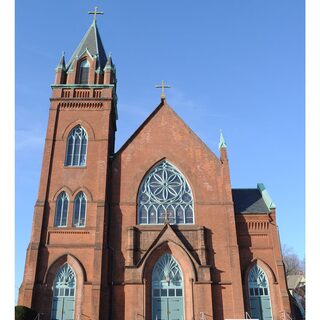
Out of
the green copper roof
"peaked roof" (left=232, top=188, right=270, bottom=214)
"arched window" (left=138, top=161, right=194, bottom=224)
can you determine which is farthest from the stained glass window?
the green copper roof

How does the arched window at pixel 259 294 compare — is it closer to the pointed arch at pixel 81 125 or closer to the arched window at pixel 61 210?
the arched window at pixel 61 210

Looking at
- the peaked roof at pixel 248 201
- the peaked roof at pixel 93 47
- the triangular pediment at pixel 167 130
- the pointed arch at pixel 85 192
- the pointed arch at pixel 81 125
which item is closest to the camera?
the pointed arch at pixel 85 192

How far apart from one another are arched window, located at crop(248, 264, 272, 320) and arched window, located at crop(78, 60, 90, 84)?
17898mm

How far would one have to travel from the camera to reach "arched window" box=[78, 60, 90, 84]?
27.6 m

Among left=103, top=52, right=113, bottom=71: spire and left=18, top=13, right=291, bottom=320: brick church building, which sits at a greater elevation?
left=103, top=52, right=113, bottom=71: spire

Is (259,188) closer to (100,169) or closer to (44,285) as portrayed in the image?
(100,169)

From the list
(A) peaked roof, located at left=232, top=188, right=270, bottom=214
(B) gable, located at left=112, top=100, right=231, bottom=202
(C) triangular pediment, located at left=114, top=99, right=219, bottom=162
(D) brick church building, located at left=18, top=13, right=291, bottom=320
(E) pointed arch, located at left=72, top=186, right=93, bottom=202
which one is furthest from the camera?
(C) triangular pediment, located at left=114, top=99, right=219, bottom=162

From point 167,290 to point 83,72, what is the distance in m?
17.1

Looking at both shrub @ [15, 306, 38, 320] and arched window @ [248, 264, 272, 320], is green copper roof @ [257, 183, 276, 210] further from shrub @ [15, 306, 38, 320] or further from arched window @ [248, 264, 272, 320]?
shrub @ [15, 306, 38, 320]

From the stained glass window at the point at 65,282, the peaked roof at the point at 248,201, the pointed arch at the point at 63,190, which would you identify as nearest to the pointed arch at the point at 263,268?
the peaked roof at the point at 248,201

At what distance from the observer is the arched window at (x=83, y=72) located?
27.6 meters

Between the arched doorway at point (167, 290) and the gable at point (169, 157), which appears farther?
the gable at point (169, 157)

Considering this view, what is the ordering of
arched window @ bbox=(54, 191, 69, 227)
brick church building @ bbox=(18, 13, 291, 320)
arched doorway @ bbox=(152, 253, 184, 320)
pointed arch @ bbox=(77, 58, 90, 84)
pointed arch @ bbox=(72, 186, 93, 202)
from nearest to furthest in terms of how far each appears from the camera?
1. brick church building @ bbox=(18, 13, 291, 320)
2. arched doorway @ bbox=(152, 253, 184, 320)
3. arched window @ bbox=(54, 191, 69, 227)
4. pointed arch @ bbox=(72, 186, 93, 202)
5. pointed arch @ bbox=(77, 58, 90, 84)
